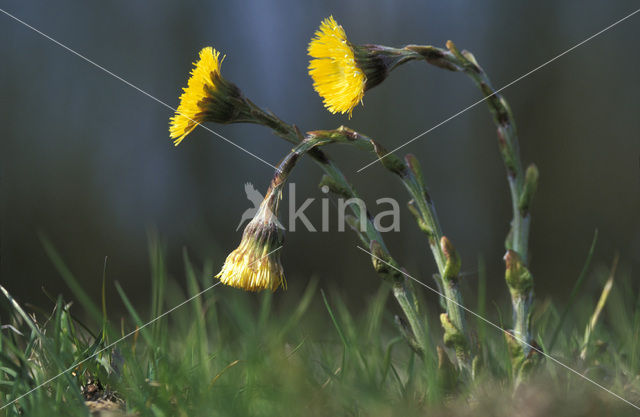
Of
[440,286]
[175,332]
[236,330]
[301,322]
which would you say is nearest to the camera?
[440,286]

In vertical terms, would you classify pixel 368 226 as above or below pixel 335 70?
below

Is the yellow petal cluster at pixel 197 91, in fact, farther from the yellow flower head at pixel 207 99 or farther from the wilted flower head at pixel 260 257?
the wilted flower head at pixel 260 257

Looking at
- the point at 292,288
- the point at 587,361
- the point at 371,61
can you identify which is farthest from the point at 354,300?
the point at 371,61

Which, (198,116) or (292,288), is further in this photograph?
(292,288)

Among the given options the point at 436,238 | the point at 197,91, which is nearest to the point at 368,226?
the point at 436,238

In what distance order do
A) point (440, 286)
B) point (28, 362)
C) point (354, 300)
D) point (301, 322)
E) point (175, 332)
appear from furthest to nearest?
point (354, 300)
point (175, 332)
point (301, 322)
point (440, 286)
point (28, 362)

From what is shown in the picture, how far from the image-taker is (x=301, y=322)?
125 centimetres

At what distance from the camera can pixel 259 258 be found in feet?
3.06

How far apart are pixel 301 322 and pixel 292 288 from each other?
A: 21 cm

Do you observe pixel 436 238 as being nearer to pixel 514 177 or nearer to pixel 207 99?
pixel 514 177

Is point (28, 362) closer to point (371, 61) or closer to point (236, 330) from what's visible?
point (236, 330)

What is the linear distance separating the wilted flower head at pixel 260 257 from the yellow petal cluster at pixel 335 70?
184mm

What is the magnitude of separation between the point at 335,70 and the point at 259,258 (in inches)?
13.2

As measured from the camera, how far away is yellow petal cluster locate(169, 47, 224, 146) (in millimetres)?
948
